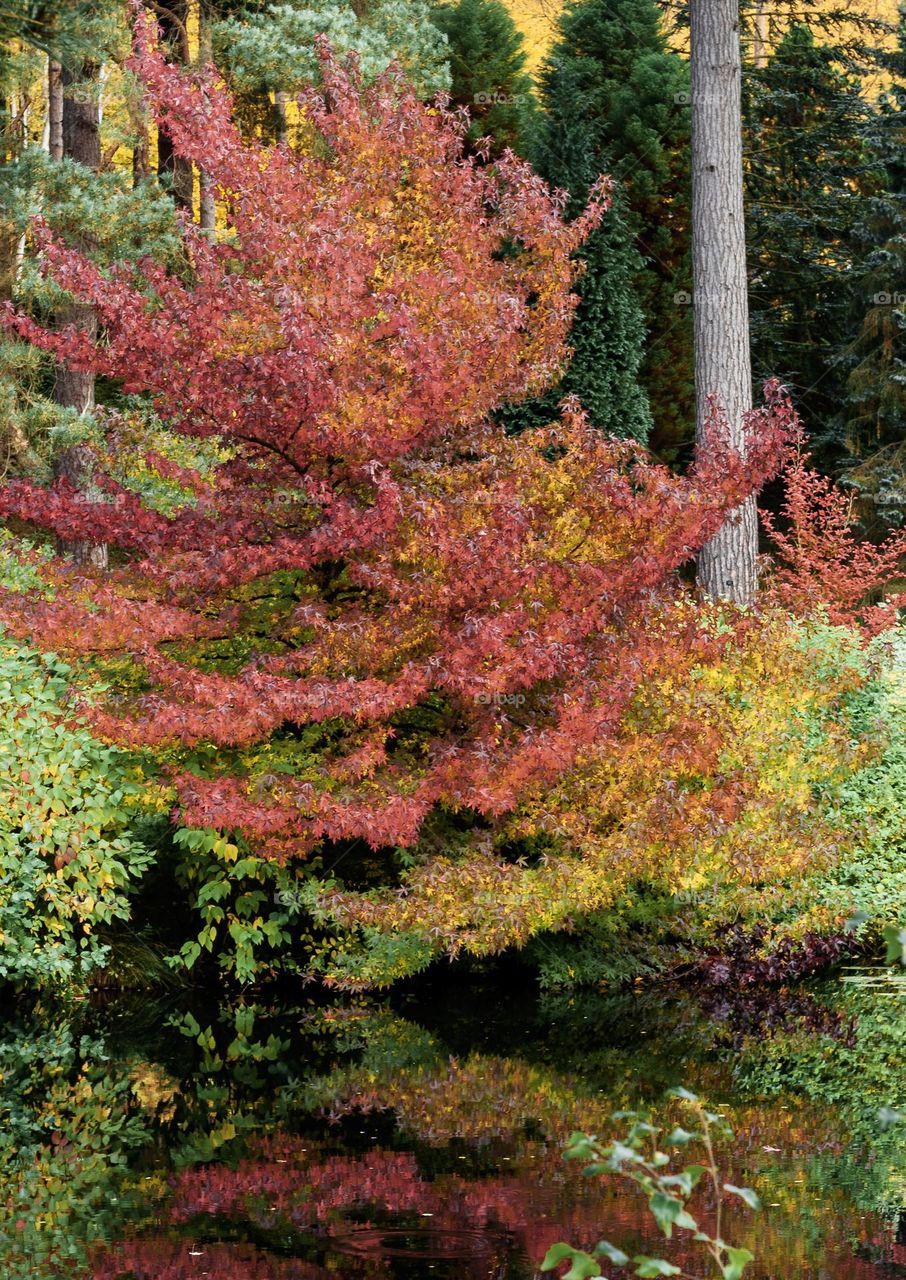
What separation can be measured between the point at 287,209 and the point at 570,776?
3.50 m

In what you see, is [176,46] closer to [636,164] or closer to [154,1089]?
[636,164]

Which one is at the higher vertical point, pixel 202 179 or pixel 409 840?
pixel 202 179

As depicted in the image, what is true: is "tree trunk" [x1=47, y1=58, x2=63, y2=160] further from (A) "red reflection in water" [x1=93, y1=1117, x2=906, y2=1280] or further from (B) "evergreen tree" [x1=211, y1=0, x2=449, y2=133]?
(A) "red reflection in water" [x1=93, y1=1117, x2=906, y2=1280]

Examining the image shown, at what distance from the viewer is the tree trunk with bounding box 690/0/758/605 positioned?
1291cm

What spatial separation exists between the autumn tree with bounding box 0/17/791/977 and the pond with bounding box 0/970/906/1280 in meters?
1.12

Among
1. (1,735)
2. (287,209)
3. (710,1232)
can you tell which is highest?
(287,209)

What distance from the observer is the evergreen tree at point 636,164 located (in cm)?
1889

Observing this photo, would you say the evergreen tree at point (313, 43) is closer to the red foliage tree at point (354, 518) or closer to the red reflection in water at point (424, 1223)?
the red foliage tree at point (354, 518)

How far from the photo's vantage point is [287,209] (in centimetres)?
912

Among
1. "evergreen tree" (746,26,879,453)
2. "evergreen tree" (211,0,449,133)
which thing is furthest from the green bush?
"evergreen tree" (746,26,879,453)

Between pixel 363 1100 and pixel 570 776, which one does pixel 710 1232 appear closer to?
pixel 363 1100

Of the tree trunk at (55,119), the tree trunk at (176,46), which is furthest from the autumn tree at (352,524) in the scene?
the tree trunk at (55,119)

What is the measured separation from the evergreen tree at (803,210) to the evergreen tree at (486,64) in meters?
4.18

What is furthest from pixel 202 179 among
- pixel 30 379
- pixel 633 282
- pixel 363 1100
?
pixel 363 1100
